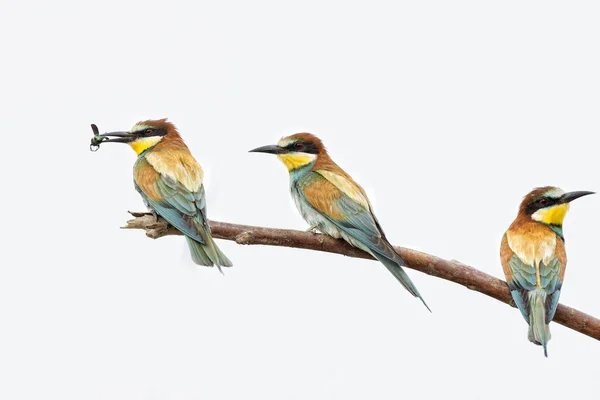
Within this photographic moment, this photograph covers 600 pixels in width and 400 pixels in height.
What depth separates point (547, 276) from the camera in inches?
135

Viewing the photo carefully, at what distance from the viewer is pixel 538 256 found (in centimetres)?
350

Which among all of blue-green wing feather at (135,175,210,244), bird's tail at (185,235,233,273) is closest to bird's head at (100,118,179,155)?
blue-green wing feather at (135,175,210,244)

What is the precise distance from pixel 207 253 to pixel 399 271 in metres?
0.75

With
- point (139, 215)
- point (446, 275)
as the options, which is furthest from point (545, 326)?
point (139, 215)

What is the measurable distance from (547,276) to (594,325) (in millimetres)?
294

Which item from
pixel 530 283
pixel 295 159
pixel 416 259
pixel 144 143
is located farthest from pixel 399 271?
pixel 144 143

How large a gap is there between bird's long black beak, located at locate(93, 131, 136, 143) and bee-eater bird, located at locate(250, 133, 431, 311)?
58 centimetres

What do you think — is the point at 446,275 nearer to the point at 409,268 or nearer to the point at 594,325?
the point at 409,268

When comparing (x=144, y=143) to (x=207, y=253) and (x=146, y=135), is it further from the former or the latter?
(x=207, y=253)

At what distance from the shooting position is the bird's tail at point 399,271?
130 inches

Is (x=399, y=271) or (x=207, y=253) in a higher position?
(x=207, y=253)

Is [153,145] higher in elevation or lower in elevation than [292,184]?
higher

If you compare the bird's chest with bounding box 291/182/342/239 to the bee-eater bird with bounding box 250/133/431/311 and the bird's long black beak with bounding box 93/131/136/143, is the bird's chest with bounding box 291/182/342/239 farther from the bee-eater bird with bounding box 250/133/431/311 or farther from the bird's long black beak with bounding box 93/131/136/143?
the bird's long black beak with bounding box 93/131/136/143

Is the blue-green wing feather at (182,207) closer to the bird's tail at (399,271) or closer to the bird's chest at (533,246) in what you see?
the bird's tail at (399,271)
